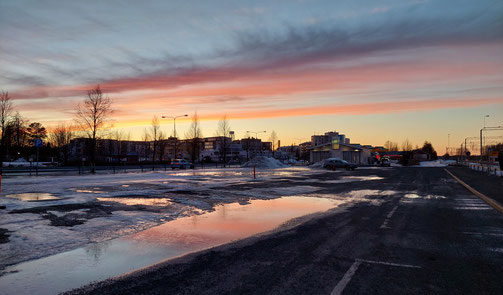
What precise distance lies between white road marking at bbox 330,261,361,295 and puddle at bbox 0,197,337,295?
3.09 metres

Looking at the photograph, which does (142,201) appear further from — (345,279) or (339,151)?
(339,151)

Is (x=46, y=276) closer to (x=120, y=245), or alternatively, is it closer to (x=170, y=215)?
(x=120, y=245)

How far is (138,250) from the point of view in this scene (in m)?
7.06

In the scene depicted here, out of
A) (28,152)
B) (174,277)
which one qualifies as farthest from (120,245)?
(28,152)

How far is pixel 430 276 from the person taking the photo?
5.44 m

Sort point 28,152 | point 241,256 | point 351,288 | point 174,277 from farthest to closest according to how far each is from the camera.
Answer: point 28,152, point 241,256, point 174,277, point 351,288

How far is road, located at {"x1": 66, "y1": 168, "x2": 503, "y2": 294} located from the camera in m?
4.95

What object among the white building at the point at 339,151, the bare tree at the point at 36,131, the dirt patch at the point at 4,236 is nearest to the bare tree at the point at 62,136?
the bare tree at the point at 36,131

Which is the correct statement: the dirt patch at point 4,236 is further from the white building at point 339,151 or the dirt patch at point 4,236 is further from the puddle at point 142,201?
the white building at point 339,151

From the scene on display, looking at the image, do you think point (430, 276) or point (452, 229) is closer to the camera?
point (430, 276)

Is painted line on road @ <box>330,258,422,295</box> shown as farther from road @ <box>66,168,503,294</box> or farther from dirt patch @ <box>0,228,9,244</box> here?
dirt patch @ <box>0,228,9,244</box>

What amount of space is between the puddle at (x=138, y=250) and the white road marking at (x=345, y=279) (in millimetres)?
3090

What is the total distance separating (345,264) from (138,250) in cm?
434

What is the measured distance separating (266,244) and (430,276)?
10.9ft
